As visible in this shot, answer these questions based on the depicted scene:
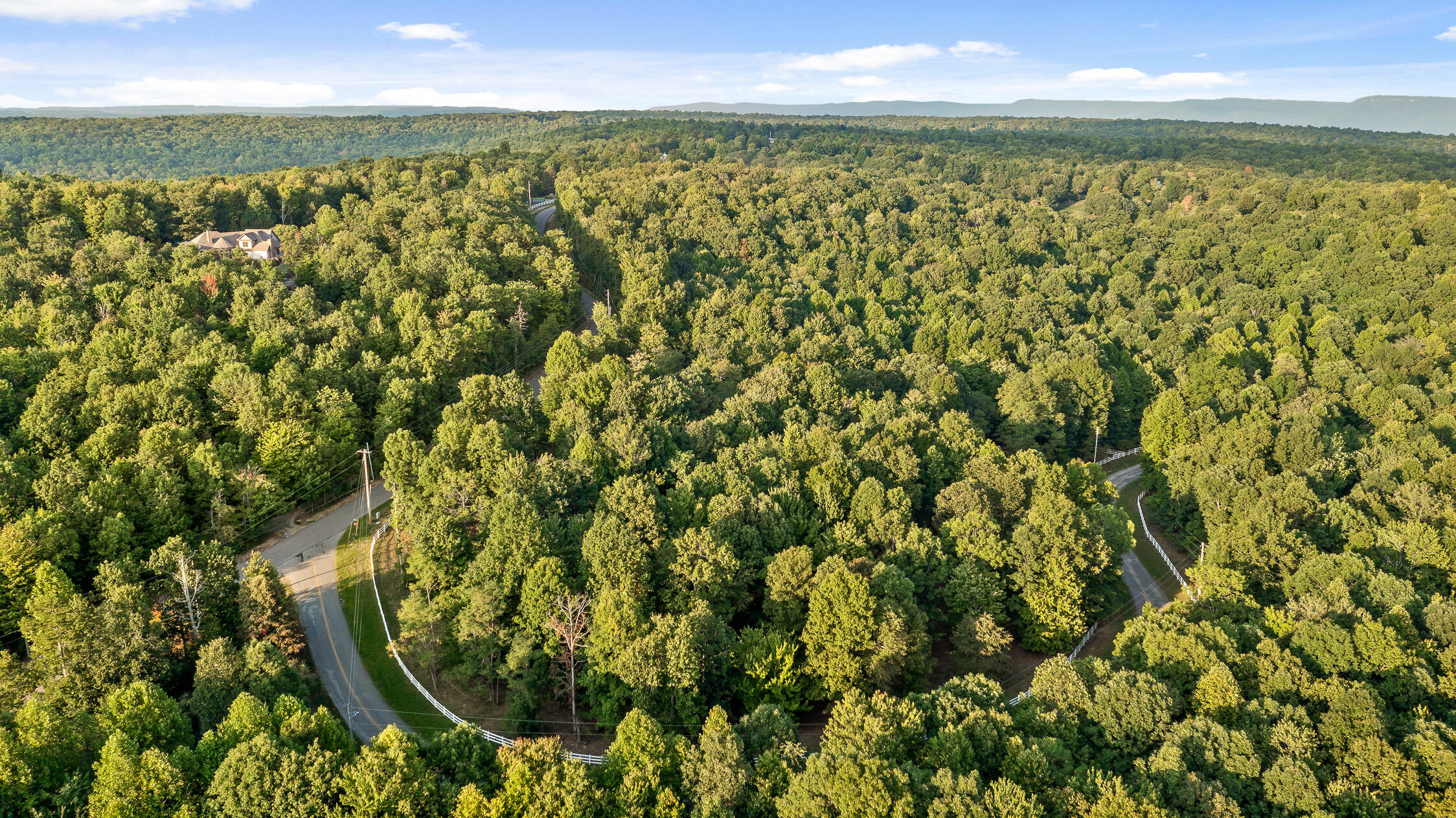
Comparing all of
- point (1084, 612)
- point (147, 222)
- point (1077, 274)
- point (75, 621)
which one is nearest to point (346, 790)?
point (75, 621)

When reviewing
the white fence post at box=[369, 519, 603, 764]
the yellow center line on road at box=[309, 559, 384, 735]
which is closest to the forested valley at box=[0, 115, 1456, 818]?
the white fence post at box=[369, 519, 603, 764]

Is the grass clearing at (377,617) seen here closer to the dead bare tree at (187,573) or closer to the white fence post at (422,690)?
the white fence post at (422,690)

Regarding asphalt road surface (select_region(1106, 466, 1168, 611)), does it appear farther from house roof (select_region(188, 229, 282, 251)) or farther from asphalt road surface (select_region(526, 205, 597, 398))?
house roof (select_region(188, 229, 282, 251))

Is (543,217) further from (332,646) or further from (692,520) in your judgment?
(332,646)

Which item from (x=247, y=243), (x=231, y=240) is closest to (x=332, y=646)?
(x=247, y=243)

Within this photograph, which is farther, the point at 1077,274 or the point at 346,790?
the point at 1077,274

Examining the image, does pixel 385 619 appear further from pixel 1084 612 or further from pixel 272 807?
pixel 1084 612
